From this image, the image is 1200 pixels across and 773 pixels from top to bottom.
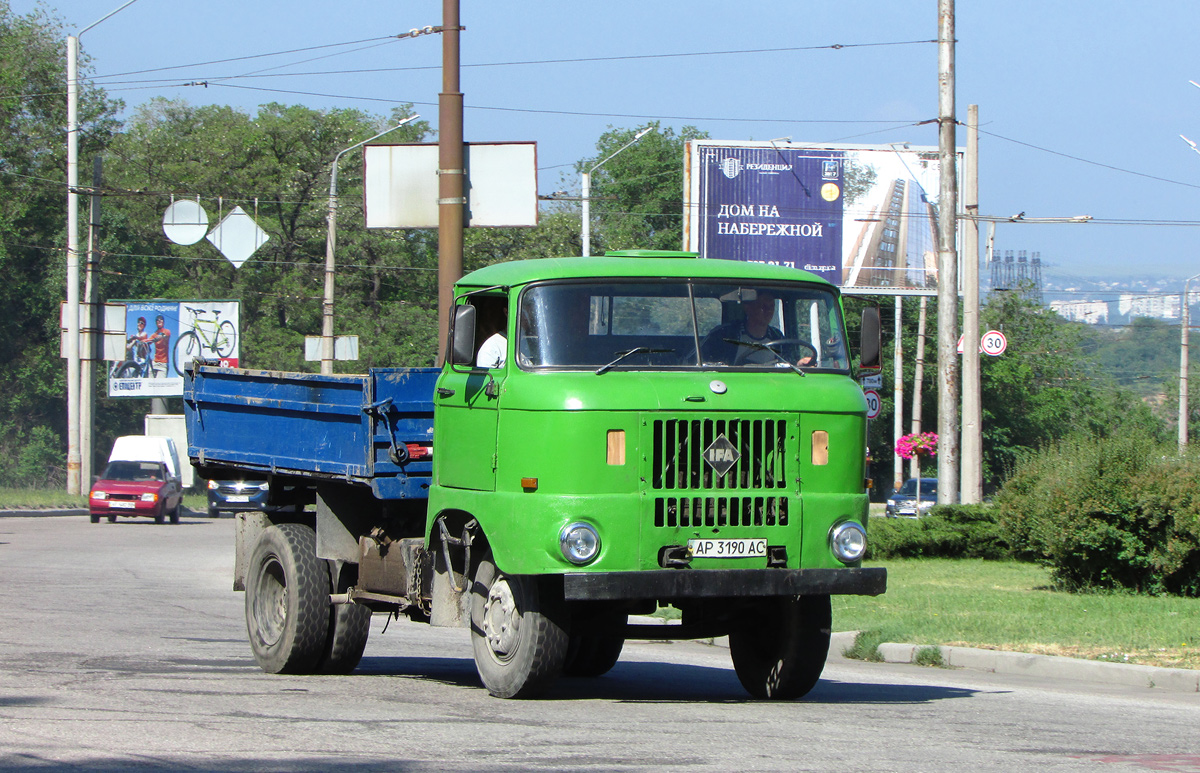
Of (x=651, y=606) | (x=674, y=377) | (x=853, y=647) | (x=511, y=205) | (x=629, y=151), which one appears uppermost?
(x=629, y=151)

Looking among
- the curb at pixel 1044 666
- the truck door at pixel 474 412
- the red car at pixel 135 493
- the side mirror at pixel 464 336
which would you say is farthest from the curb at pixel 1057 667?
the red car at pixel 135 493

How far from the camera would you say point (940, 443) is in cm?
2617

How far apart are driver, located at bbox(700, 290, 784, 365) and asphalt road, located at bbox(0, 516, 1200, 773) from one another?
200cm

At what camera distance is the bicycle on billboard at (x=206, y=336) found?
51844 millimetres

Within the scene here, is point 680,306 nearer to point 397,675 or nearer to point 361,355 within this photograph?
point 397,675

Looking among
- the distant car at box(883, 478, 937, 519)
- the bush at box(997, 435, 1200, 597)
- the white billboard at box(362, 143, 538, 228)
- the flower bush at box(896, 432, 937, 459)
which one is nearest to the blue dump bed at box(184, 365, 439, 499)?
the white billboard at box(362, 143, 538, 228)

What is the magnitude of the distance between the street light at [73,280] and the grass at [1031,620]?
2880 centimetres

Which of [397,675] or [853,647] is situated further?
[853,647]

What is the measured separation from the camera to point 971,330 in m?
27.4

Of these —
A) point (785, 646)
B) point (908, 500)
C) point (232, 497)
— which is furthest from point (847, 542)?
point (908, 500)

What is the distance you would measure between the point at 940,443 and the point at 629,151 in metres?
55.5

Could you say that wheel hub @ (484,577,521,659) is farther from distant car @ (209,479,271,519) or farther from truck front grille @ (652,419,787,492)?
distant car @ (209,479,271,519)

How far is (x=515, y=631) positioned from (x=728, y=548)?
1.29 metres

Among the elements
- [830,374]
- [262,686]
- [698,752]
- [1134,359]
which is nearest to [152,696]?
[262,686]
